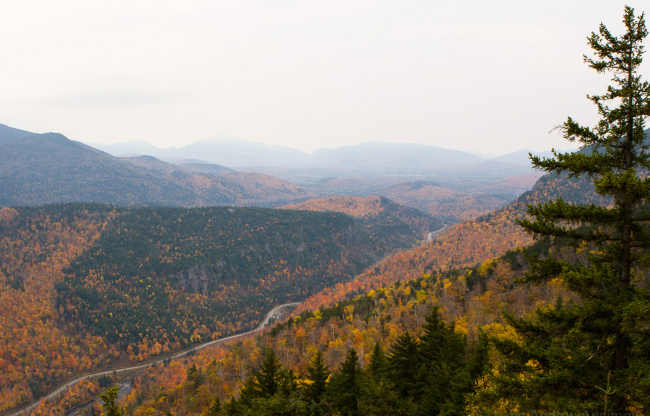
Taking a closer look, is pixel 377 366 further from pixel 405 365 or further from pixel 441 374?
pixel 441 374

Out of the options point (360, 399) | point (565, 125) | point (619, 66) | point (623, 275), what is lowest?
point (360, 399)

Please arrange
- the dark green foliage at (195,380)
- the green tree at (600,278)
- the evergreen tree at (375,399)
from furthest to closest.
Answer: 1. the dark green foliage at (195,380)
2. the evergreen tree at (375,399)
3. the green tree at (600,278)

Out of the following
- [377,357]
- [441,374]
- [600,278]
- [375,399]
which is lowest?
[377,357]

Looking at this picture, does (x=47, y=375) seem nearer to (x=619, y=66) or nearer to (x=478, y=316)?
(x=478, y=316)

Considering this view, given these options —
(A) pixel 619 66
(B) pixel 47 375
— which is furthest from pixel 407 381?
(B) pixel 47 375

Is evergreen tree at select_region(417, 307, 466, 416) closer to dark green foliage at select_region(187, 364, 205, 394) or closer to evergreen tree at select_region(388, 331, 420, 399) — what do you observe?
evergreen tree at select_region(388, 331, 420, 399)

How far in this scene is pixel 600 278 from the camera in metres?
14.5

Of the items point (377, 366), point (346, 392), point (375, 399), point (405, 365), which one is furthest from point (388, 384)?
point (375, 399)

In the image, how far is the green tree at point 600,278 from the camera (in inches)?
561

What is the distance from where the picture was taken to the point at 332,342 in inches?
4188

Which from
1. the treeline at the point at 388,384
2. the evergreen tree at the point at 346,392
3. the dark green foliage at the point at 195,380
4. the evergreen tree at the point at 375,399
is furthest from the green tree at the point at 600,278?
the dark green foliage at the point at 195,380

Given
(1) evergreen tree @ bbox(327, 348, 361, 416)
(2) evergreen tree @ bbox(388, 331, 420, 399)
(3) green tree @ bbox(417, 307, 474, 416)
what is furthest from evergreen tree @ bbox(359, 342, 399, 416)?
(2) evergreen tree @ bbox(388, 331, 420, 399)

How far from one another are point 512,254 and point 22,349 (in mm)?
237808

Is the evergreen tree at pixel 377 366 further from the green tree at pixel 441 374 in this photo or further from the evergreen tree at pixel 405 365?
the green tree at pixel 441 374
